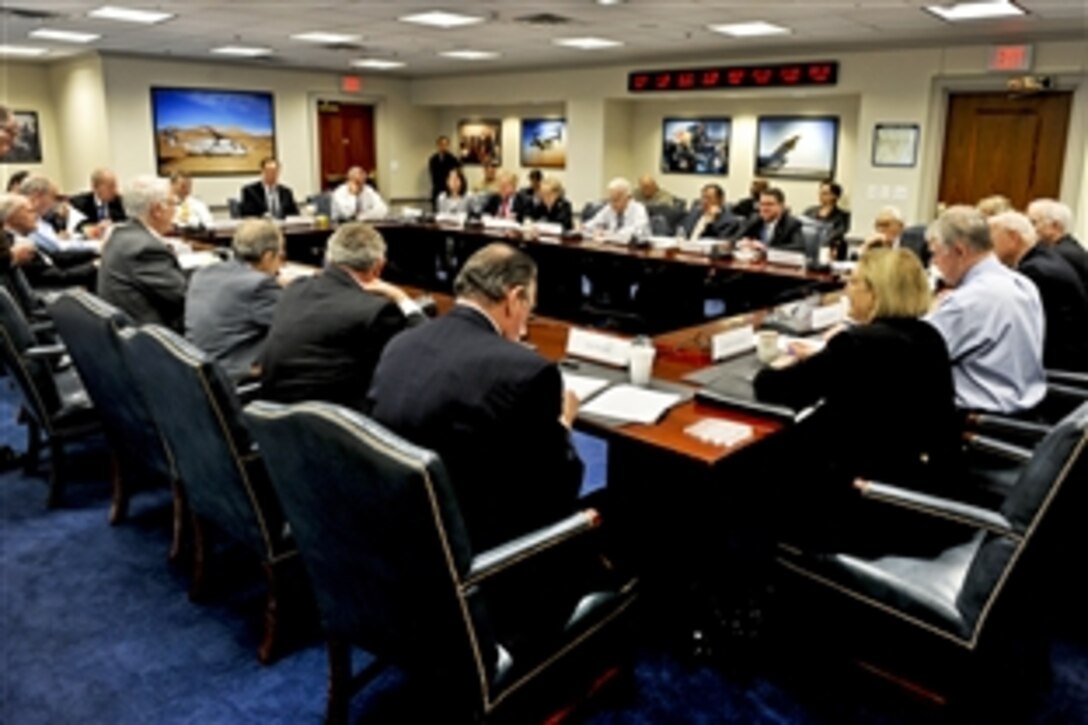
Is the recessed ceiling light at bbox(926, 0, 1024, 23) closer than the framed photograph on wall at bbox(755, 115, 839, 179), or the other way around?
the recessed ceiling light at bbox(926, 0, 1024, 23)

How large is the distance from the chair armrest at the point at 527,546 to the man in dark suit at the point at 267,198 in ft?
23.3

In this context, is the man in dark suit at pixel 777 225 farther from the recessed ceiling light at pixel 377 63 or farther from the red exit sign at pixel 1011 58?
the recessed ceiling light at pixel 377 63

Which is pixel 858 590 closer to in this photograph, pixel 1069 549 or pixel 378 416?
pixel 1069 549

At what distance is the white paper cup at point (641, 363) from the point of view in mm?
2467

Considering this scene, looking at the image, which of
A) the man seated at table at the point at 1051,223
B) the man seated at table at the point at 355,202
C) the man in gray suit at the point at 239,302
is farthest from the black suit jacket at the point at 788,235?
the man in gray suit at the point at 239,302

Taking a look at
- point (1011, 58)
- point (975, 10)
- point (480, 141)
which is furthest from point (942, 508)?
point (480, 141)

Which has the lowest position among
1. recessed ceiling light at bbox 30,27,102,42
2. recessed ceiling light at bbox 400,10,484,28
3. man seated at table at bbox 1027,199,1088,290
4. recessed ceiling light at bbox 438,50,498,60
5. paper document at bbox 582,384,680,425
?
paper document at bbox 582,384,680,425

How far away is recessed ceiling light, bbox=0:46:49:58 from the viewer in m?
9.62

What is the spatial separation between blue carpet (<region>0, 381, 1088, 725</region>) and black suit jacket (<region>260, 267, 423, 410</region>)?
726 millimetres

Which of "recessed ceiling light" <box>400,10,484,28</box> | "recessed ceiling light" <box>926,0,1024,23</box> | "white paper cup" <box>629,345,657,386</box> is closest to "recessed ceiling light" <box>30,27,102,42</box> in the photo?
"recessed ceiling light" <box>400,10,484,28</box>

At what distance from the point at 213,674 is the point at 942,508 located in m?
1.87

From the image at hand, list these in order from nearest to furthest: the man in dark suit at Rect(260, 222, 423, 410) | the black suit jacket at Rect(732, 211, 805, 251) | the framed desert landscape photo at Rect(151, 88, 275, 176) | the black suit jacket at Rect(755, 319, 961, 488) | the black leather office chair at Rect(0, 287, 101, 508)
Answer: the black suit jacket at Rect(755, 319, 961, 488) → the man in dark suit at Rect(260, 222, 423, 410) → the black leather office chair at Rect(0, 287, 101, 508) → the black suit jacket at Rect(732, 211, 805, 251) → the framed desert landscape photo at Rect(151, 88, 275, 176)

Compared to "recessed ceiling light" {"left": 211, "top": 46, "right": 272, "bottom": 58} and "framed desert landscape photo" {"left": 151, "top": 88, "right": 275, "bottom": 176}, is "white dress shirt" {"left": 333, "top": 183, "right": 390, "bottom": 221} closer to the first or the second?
"recessed ceiling light" {"left": 211, "top": 46, "right": 272, "bottom": 58}

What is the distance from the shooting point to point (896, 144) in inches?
317
